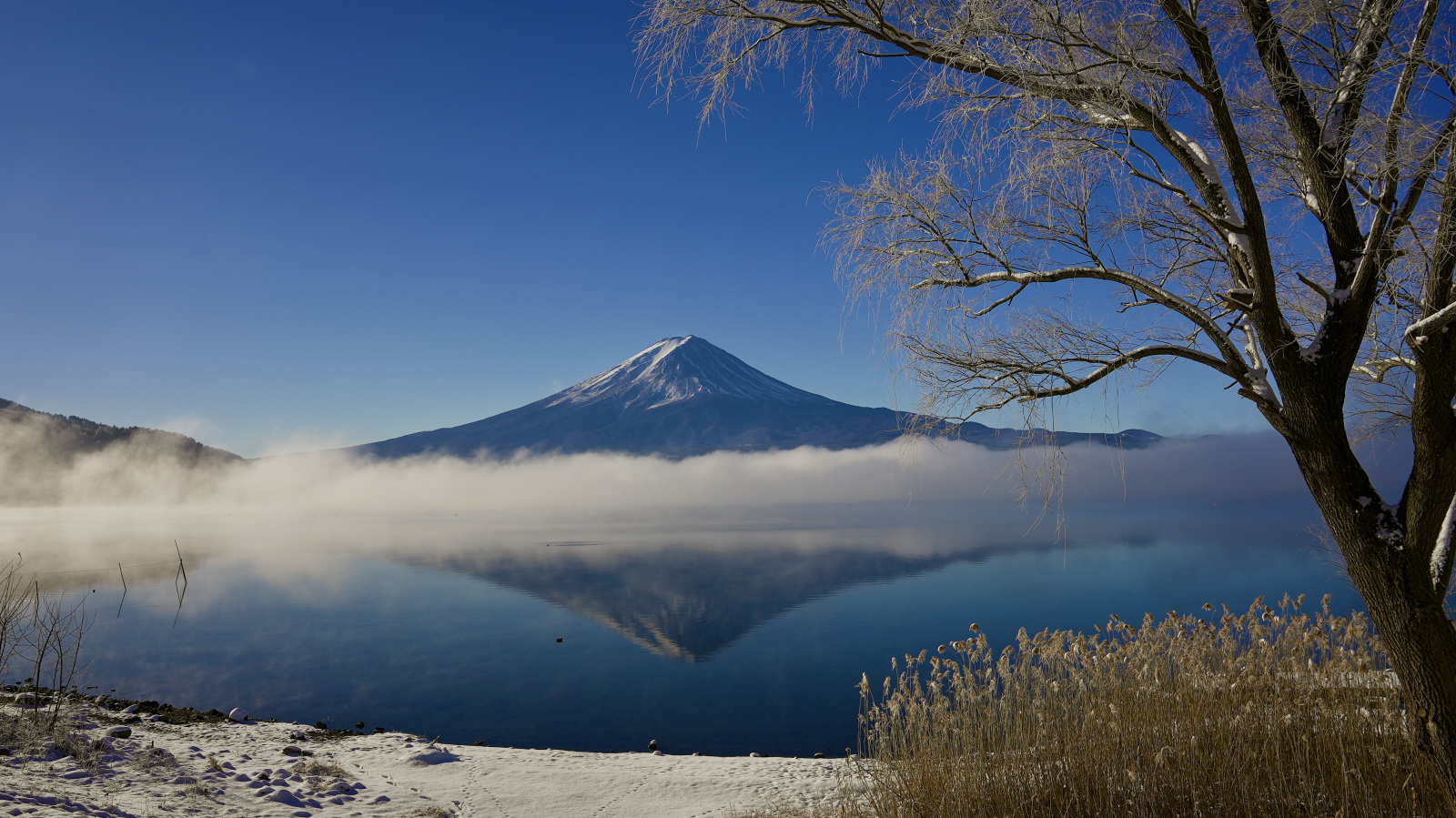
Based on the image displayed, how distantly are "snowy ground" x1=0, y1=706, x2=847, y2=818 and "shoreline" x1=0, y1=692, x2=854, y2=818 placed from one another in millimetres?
17

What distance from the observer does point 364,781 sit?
722 centimetres

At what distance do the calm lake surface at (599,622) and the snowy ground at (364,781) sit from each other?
426 centimetres

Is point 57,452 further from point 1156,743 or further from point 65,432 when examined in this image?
point 1156,743

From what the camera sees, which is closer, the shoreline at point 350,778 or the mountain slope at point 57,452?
the shoreline at point 350,778

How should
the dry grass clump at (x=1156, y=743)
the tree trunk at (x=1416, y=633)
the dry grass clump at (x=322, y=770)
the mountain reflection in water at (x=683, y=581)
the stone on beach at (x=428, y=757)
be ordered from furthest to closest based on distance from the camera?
the mountain reflection in water at (x=683, y=581) < the stone on beach at (x=428, y=757) < the dry grass clump at (x=322, y=770) < the dry grass clump at (x=1156, y=743) < the tree trunk at (x=1416, y=633)

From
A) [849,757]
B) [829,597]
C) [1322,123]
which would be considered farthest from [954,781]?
[829,597]

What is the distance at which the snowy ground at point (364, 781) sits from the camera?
19.3 feet

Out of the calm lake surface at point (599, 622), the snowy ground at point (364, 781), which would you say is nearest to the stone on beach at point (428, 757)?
the snowy ground at point (364, 781)

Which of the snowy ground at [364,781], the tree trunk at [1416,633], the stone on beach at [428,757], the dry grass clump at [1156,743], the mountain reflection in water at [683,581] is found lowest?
the mountain reflection in water at [683,581]

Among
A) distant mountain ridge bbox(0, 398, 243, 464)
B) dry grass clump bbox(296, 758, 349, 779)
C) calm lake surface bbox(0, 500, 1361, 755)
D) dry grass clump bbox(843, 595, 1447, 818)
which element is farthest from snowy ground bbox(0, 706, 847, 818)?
distant mountain ridge bbox(0, 398, 243, 464)

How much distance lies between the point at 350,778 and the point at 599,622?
957 inches

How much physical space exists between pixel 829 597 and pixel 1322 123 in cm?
3320

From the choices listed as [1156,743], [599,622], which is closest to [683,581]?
[599,622]

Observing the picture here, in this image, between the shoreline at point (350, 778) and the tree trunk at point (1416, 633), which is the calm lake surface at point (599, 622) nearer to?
the tree trunk at point (1416, 633)
